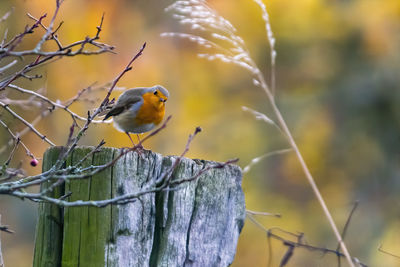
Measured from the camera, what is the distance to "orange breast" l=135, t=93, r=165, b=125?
4.14m

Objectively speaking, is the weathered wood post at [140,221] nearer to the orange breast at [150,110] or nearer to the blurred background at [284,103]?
the orange breast at [150,110]

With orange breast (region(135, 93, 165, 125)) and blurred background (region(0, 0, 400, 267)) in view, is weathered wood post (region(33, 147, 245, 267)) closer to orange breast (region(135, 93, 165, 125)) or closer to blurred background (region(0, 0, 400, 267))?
orange breast (region(135, 93, 165, 125))

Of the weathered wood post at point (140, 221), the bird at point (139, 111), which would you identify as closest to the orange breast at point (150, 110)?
the bird at point (139, 111)

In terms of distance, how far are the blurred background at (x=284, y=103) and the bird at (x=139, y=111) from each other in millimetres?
6721

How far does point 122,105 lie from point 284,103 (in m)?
8.83

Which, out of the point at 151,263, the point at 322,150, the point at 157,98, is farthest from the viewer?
the point at 322,150

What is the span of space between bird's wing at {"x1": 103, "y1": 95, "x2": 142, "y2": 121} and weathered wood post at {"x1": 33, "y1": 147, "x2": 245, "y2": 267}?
56.6 inches

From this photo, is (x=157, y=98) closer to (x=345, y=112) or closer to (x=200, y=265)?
(x=200, y=265)

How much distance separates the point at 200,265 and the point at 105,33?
427 inches

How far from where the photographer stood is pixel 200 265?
2674 mm

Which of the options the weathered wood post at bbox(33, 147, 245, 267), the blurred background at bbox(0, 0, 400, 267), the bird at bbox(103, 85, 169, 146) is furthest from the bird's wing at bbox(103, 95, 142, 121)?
the blurred background at bbox(0, 0, 400, 267)

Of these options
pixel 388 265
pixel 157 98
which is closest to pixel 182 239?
pixel 157 98

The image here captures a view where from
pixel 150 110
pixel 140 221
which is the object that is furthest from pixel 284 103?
pixel 140 221

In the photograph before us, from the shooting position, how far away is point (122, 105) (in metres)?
4.11
